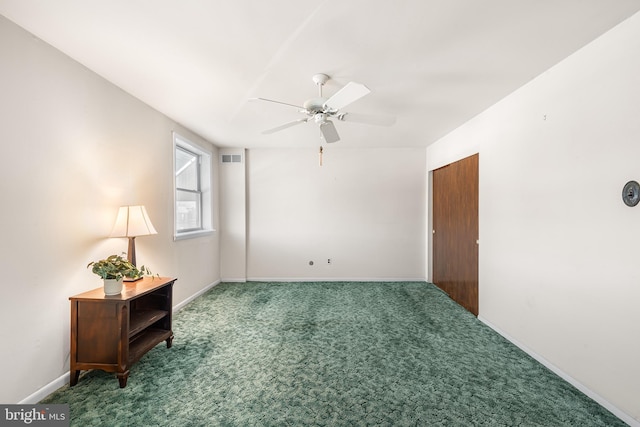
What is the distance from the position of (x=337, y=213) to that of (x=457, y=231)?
2012 mm

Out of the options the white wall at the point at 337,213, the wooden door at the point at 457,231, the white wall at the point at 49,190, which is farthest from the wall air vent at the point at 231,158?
the wooden door at the point at 457,231

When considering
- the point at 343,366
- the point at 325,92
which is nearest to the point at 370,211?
the point at 325,92

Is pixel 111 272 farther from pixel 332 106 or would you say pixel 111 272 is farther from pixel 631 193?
pixel 631 193

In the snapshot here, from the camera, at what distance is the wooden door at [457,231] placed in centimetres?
339

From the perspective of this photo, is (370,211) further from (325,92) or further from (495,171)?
(325,92)

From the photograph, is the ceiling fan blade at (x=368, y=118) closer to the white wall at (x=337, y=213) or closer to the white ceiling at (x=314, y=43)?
the white ceiling at (x=314, y=43)

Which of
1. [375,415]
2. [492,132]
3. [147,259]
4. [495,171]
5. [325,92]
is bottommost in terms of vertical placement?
[375,415]

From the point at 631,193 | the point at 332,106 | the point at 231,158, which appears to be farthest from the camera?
the point at 231,158

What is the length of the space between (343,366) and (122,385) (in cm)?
166

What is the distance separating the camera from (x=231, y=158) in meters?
4.88

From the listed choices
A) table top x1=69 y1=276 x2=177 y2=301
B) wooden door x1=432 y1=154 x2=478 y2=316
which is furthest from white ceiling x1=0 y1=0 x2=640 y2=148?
table top x1=69 y1=276 x2=177 y2=301

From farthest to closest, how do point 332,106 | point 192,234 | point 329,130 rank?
point 192,234 < point 329,130 < point 332,106

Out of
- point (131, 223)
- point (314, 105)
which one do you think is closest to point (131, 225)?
point (131, 223)

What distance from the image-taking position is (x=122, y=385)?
1.96 meters
